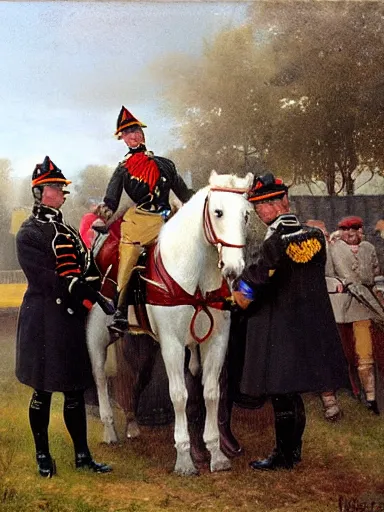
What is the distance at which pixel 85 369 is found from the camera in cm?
349

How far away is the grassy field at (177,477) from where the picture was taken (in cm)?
337

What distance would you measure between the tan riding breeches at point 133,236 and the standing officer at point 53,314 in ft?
0.55

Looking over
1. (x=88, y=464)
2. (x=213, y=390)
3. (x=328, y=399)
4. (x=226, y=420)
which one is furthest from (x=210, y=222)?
(x=88, y=464)

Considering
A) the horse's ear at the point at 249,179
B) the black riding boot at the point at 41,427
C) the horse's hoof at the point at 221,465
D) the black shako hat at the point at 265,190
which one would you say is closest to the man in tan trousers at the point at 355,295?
the black shako hat at the point at 265,190

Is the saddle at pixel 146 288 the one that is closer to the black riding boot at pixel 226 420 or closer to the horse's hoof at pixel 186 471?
the black riding boot at pixel 226 420

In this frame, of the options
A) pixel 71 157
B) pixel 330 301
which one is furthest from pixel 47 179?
pixel 330 301

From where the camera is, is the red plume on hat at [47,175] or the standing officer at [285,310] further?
the red plume on hat at [47,175]

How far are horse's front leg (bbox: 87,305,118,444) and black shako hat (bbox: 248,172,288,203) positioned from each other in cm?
109

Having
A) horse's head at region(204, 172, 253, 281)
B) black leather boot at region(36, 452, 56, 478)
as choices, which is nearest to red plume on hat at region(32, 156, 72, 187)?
horse's head at region(204, 172, 253, 281)

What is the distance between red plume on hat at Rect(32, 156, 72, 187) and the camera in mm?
3479

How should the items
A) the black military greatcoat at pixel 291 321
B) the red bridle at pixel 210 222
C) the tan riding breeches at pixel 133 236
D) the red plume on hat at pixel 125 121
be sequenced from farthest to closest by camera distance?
the red plume on hat at pixel 125 121 → the tan riding breeches at pixel 133 236 → the black military greatcoat at pixel 291 321 → the red bridle at pixel 210 222

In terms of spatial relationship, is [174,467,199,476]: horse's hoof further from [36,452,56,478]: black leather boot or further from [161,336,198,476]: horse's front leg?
[36,452,56,478]: black leather boot

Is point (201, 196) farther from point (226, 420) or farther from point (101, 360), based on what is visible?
point (226, 420)

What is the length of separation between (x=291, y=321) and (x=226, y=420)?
0.70 metres
